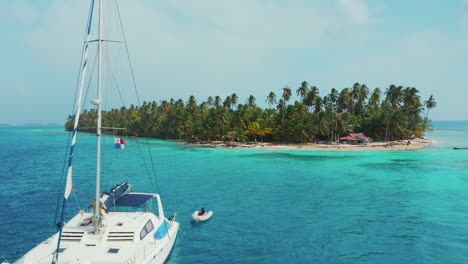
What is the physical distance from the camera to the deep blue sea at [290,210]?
1722 cm

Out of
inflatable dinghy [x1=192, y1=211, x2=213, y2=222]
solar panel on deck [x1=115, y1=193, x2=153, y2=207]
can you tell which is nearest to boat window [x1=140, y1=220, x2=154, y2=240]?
solar panel on deck [x1=115, y1=193, x2=153, y2=207]

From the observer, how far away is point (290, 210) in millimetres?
24922

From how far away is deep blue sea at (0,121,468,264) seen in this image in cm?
1722

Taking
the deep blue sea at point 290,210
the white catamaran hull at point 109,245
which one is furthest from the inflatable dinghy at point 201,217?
the white catamaran hull at point 109,245

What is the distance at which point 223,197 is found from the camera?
2914 centimetres

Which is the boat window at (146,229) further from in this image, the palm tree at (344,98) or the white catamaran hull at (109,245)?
the palm tree at (344,98)

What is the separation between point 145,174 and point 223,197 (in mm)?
17441

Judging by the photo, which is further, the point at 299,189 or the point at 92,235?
the point at 299,189

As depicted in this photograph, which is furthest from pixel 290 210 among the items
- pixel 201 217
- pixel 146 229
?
pixel 146 229

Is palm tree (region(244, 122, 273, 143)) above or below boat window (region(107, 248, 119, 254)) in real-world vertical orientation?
above

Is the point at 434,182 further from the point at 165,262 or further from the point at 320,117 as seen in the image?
the point at 320,117

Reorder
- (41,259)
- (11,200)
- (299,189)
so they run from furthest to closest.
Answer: (299,189) < (11,200) < (41,259)

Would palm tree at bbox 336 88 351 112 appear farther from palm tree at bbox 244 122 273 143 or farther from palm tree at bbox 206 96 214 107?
palm tree at bbox 206 96 214 107

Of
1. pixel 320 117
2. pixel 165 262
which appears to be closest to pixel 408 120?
pixel 320 117
